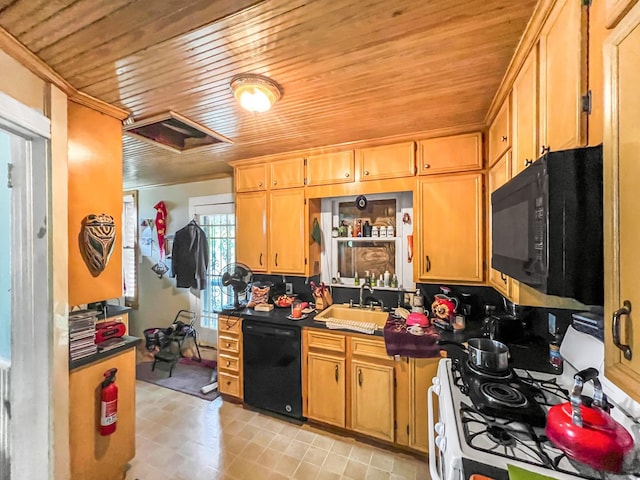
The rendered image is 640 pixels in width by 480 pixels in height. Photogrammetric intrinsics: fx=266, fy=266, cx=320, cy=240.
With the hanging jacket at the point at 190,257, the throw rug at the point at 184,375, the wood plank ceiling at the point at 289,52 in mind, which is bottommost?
the throw rug at the point at 184,375

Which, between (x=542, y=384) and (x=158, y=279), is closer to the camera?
(x=542, y=384)

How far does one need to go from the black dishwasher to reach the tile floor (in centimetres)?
15

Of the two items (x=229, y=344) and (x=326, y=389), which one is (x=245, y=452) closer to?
(x=326, y=389)

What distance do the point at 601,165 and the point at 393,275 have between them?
76.7 inches

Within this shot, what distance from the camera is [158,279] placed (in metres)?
3.97

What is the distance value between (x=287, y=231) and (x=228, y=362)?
141 cm

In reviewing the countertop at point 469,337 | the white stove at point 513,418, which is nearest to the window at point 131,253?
the countertop at point 469,337

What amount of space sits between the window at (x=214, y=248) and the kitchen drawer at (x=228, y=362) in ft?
3.27

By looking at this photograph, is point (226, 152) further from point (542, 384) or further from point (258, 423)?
point (542, 384)

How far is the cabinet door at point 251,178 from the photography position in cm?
281

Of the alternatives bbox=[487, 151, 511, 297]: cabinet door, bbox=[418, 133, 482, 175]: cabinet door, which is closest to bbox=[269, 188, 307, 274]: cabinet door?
bbox=[418, 133, 482, 175]: cabinet door

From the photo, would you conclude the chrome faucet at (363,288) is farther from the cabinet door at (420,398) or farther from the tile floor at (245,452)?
the tile floor at (245,452)

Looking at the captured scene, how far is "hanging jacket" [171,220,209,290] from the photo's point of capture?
3.53 m

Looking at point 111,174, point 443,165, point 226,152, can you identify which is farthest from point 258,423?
point 443,165
